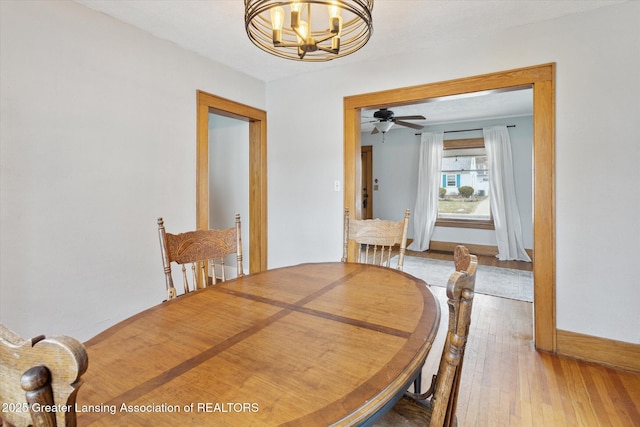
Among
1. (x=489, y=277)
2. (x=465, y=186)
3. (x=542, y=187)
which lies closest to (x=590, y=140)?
(x=542, y=187)

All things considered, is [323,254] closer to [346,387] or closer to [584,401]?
[584,401]

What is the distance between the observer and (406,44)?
8.81ft

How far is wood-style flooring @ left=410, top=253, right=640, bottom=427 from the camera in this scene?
1.69m

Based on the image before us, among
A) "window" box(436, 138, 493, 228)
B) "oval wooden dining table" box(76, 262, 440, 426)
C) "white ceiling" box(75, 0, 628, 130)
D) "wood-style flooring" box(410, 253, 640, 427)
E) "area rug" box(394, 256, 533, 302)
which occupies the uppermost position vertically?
"white ceiling" box(75, 0, 628, 130)

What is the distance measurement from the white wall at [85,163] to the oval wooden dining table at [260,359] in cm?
129

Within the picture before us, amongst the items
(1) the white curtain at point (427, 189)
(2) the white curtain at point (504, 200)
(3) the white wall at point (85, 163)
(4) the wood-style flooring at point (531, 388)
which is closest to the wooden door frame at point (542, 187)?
(4) the wood-style flooring at point (531, 388)

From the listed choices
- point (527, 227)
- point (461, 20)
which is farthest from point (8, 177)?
point (527, 227)

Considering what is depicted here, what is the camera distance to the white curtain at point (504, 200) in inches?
210

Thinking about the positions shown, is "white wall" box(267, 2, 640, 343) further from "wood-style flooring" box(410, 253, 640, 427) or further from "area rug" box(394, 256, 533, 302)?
"area rug" box(394, 256, 533, 302)

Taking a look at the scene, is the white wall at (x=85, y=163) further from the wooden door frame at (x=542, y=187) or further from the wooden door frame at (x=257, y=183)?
the wooden door frame at (x=542, y=187)

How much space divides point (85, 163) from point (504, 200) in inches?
224

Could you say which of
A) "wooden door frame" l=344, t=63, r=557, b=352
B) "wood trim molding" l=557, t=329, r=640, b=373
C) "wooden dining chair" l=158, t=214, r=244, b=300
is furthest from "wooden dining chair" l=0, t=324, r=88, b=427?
"wood trim molding" l=557, t=329, r=640, b=373

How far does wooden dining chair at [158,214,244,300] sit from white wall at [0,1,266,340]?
35.4 inches

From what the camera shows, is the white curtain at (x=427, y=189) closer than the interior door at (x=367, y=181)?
Yes
